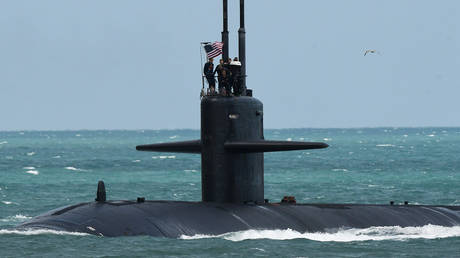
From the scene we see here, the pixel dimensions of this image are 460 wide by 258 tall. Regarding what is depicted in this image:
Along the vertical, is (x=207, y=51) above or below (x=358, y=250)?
above

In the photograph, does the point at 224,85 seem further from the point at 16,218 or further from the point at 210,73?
the point at 16,218

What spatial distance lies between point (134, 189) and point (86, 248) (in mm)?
37133

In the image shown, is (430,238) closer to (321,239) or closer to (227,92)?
(321,239)

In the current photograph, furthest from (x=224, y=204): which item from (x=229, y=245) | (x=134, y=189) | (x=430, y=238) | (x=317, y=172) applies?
(x=317, y=172)

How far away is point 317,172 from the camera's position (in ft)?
259

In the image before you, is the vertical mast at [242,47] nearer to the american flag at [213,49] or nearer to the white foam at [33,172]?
the american flag at [213,49]

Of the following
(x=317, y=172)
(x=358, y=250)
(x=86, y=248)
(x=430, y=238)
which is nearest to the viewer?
(x=86, y=248)

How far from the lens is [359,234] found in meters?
26.6

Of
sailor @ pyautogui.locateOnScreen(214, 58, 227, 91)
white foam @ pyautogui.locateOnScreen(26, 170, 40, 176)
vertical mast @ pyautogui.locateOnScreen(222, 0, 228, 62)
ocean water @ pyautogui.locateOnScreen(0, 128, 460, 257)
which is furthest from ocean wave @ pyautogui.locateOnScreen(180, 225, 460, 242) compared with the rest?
white foam @ pyautogui.locateOnScreen(26, 170, 40, 176)

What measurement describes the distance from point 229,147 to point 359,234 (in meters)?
4.28

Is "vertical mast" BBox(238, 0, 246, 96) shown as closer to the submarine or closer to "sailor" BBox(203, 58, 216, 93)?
the submarine

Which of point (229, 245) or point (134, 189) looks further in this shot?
point (134, 189)

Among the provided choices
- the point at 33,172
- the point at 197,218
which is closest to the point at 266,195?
the point at 197,218

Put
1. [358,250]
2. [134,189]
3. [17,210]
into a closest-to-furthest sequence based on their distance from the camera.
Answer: [358,250] → [17,210] → [134,189]
